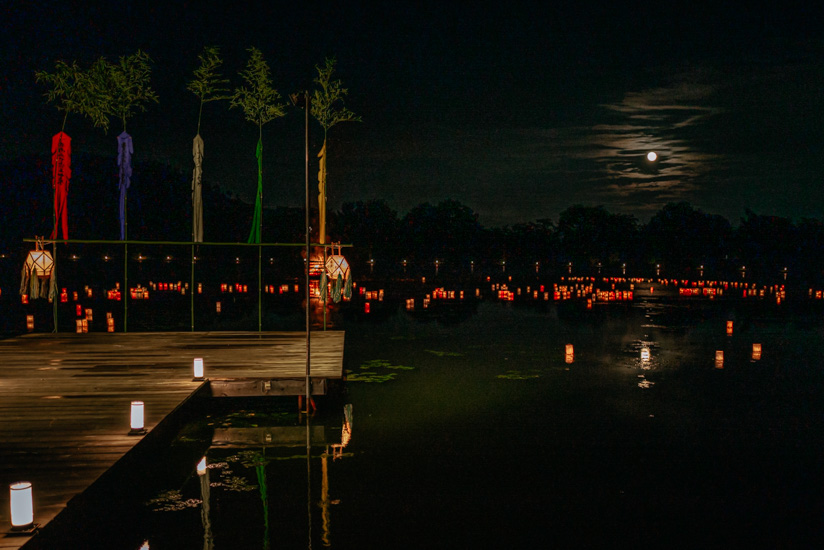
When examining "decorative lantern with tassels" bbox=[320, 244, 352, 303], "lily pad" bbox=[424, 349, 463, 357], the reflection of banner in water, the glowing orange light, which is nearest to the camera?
the reflection of banner in water

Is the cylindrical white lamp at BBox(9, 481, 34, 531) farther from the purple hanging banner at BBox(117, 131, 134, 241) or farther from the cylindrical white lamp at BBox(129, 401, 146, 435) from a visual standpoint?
the purple hanging banner at BBox(117, 131, 134, 241)

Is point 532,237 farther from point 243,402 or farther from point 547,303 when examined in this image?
point 243,402

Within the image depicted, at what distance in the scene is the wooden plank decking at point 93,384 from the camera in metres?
8.38

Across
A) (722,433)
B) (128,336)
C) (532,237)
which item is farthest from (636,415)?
(532,237)

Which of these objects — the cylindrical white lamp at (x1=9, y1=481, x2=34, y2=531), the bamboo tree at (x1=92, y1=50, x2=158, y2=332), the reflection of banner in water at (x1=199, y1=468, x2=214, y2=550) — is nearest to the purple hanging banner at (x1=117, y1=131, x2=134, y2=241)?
the bamboo tree at (x1=92, y1=50, x2=158, y2=332)

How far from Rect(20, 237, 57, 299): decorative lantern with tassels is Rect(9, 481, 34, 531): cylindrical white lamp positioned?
13.9m

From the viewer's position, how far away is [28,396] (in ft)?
40.2

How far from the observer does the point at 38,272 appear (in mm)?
18719

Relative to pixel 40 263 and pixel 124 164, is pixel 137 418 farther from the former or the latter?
pixel 124 164

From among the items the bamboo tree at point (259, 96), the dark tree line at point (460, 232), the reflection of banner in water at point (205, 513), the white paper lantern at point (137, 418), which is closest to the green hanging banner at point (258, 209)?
the bamboo tree at point (259, 96)

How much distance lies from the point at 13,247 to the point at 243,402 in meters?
85.3

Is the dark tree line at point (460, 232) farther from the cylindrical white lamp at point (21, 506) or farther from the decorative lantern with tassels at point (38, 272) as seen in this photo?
the cylindrical white lamp at point (21, 506)

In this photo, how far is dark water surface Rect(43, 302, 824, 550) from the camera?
332 inches

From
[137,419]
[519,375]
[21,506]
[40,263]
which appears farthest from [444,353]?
[21,506]
